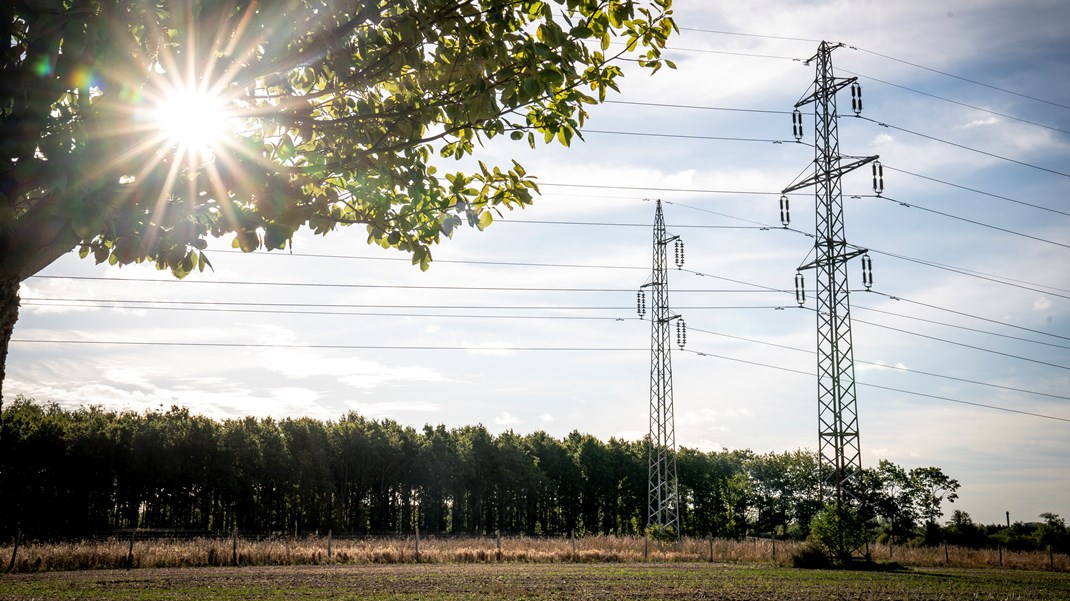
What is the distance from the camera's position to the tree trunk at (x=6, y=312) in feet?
17.2

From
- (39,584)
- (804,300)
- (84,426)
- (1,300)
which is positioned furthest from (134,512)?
(1,300)

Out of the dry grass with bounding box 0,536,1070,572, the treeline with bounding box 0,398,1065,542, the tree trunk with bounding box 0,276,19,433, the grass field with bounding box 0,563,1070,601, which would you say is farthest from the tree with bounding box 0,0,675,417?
the treeline with bounding box 0,398,1065,542

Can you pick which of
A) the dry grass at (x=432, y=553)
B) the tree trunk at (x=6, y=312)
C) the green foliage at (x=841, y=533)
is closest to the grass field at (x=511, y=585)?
the dry grass at (x=432, y=553)

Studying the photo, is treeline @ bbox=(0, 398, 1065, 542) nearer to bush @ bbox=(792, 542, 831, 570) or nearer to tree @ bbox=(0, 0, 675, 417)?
bush @ bbox=(792, 542, 831, 570)

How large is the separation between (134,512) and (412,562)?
1563 inches

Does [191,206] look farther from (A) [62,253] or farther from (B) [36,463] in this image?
(B) [36,463]

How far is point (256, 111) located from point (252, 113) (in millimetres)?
77

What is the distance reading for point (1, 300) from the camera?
5.24m

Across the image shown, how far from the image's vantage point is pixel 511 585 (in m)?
21.9

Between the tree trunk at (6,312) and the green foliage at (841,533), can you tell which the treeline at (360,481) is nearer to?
the green foliage at (841,533)

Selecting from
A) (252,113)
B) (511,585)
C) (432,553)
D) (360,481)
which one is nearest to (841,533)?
(511,585)

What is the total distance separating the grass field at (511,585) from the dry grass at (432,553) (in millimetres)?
2212

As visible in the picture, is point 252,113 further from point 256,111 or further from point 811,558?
point 811,558

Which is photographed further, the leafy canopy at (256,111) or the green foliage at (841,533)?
the green foliage at (841,533)
